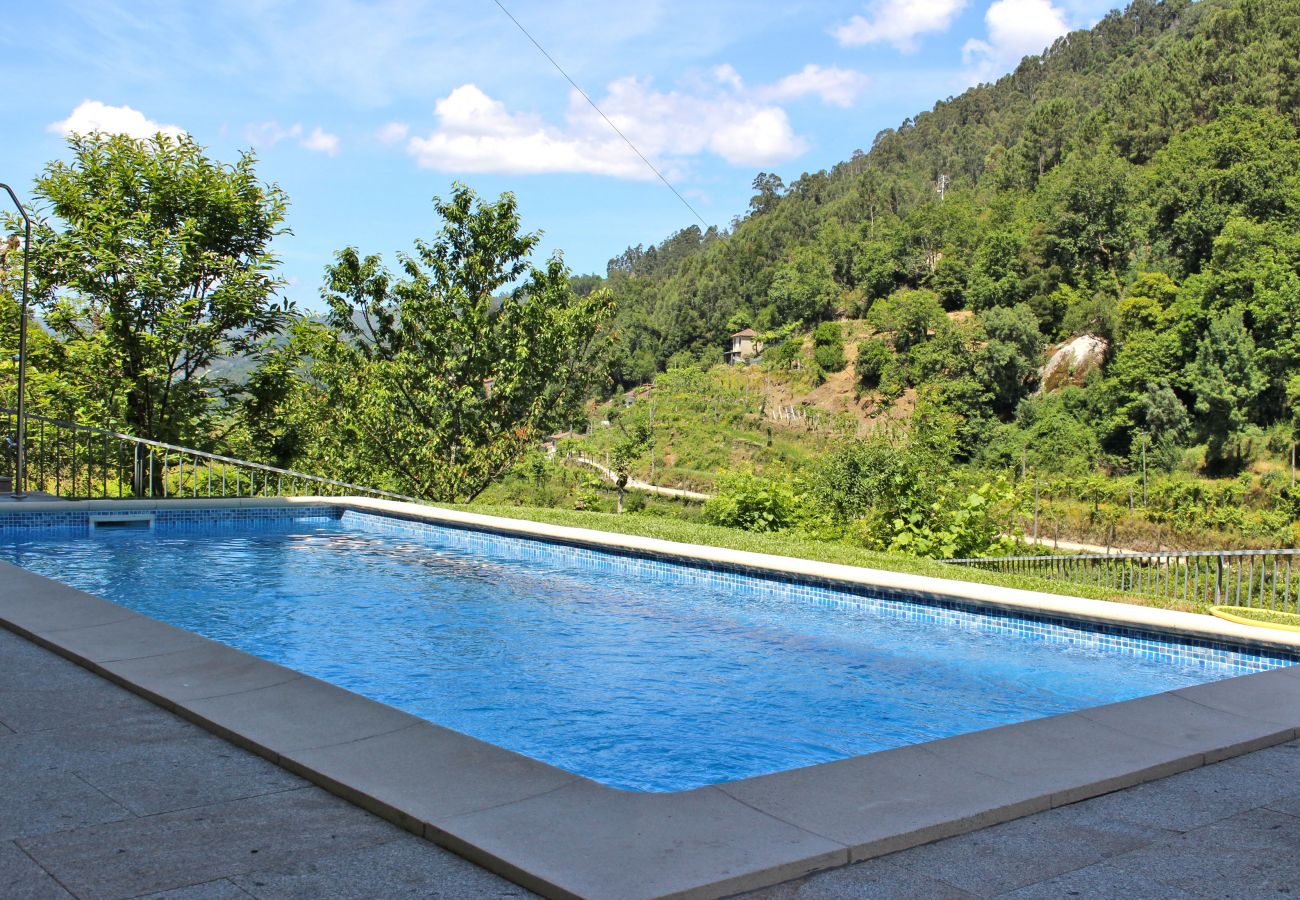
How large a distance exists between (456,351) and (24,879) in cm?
1477

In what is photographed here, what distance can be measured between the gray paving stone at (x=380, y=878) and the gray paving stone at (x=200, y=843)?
2.9 inches

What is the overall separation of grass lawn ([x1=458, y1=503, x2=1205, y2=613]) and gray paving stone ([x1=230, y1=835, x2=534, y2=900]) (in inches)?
230

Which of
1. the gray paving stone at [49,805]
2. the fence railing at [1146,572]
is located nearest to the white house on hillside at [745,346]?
the fence railing at [1146,572]

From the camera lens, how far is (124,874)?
2.58m

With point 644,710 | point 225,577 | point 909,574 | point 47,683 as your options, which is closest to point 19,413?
point 225,577

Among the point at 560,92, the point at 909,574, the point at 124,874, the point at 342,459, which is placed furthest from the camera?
the point at 342,459

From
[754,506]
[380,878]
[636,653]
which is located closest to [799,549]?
[636,653]

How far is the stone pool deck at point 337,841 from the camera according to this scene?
8.53 ft

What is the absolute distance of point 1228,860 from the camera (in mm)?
2869

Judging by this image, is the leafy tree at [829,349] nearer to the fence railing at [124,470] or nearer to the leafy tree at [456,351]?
the leafy tree at [456,351]

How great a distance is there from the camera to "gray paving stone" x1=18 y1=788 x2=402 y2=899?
2.57 m

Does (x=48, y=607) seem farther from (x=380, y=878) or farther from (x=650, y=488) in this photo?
(x=650, y=488)

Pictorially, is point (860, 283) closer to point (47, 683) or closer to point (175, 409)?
point (175, 409)

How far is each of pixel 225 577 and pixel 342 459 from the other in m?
10.1
